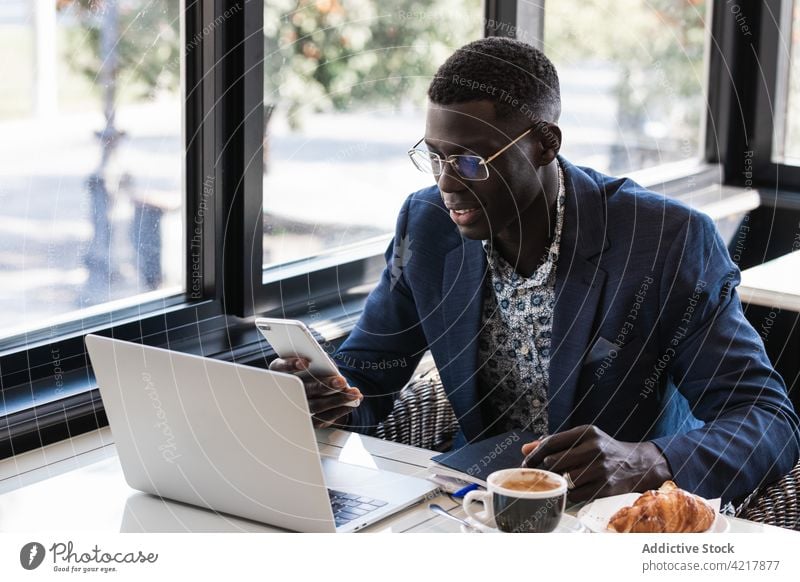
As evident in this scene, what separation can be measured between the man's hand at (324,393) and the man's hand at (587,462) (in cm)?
35

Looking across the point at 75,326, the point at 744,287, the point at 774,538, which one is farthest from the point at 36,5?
the point at 744,287

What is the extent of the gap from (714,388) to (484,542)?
0.53 metres

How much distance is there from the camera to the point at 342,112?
2402mm

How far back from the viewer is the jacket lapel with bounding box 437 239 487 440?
1824mm

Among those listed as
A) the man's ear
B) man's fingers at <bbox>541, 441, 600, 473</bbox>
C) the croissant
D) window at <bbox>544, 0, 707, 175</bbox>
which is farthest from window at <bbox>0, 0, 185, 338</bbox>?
window at <bbox>544, 0, 707, 175</bbox>

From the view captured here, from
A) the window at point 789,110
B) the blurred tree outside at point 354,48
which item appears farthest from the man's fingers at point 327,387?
the window at point 789,110

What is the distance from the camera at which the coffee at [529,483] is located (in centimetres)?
125

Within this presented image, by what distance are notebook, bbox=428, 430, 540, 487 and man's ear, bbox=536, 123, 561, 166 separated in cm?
45

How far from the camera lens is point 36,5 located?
1.77 m

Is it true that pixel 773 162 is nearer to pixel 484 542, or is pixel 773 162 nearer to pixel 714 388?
pixel 714 388

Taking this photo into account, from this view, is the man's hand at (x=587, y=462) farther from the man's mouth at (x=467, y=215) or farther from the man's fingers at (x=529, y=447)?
the man's mouth at (x=467, y=215)

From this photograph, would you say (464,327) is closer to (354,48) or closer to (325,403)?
(325,403)

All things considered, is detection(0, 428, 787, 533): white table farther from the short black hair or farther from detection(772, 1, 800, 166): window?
detection(772, 1, 800, 166): window

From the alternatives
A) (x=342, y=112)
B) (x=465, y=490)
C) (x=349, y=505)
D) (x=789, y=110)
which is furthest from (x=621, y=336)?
(x=789, y=110)
